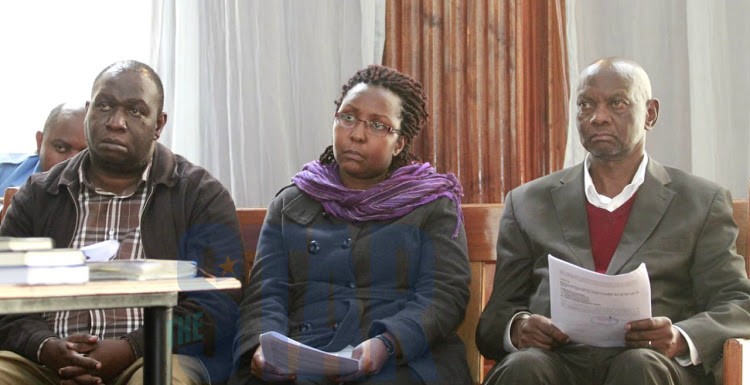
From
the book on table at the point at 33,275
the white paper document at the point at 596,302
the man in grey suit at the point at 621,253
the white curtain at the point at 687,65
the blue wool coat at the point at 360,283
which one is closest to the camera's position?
the book on table at the point at 33,275

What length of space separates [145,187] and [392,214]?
0.74m

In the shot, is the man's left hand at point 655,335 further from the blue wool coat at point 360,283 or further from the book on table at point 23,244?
the book on table at point 23,244

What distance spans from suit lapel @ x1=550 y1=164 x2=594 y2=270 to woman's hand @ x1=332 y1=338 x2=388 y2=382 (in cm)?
57

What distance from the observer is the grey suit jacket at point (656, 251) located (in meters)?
2.53

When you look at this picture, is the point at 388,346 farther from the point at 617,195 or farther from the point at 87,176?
the point at 87,176

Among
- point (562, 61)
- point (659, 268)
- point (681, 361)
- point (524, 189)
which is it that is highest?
point (562, 61)

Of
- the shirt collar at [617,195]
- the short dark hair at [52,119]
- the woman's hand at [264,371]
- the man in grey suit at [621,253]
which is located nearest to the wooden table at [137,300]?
the woman's hand at [264,371]

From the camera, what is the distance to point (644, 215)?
2.67m

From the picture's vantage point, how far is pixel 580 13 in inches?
138

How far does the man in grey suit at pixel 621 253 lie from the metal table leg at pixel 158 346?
943mm

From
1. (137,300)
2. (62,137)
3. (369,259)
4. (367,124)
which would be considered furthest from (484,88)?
(137,300)

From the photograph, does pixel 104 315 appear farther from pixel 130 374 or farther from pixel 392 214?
pixel 392 214

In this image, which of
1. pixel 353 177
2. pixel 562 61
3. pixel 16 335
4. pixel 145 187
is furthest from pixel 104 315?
pixel 562 61

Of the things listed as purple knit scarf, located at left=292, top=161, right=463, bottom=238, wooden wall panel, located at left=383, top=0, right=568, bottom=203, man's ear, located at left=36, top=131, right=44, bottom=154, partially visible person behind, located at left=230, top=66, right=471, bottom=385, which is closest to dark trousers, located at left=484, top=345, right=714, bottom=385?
partially visible person behind, located at left=230, top=66, right=471, bottom=385
